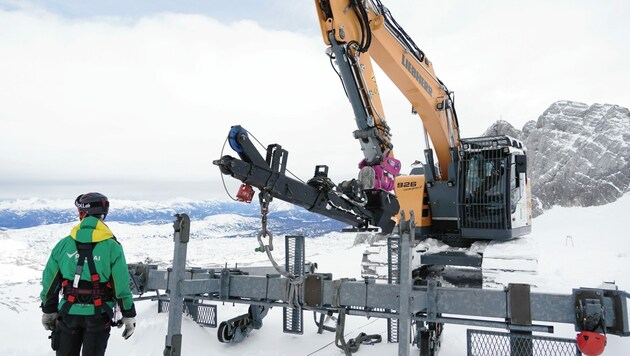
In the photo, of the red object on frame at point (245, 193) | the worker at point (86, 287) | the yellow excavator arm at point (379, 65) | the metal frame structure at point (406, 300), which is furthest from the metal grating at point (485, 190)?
the worker at point (86, 287)

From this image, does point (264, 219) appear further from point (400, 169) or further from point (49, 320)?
point (400, 169)

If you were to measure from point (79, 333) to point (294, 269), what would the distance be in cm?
308

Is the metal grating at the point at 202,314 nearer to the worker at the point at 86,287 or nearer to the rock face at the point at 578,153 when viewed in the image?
the worker at the point at 86,287

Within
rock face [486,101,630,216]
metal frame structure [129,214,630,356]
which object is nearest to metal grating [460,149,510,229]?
metal frame structure [129,214,630,356]

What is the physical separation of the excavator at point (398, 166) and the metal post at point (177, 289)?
646mm

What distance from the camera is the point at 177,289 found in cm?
425

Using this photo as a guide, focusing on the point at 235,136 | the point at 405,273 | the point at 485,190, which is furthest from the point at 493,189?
the point at 235,136

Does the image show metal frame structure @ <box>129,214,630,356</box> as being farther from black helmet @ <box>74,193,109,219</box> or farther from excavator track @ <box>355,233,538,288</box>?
excavator track @ <box>355,233,538,288</box>

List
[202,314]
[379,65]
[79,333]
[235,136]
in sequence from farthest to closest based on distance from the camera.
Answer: [379,65] < [202,314] < [235,136] < [79,333]

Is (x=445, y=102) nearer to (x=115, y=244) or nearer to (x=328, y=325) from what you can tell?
(x=328, y=325)

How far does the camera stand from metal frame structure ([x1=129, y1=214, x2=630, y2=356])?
361cm

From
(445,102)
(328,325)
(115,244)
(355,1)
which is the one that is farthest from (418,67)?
(115,244)

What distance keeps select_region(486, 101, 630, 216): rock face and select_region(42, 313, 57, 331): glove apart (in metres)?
36.1

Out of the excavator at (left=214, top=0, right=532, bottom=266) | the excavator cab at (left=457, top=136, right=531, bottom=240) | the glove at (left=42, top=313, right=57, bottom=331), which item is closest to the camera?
the glove at (left=42, top=313, right=57, bottom=331)
